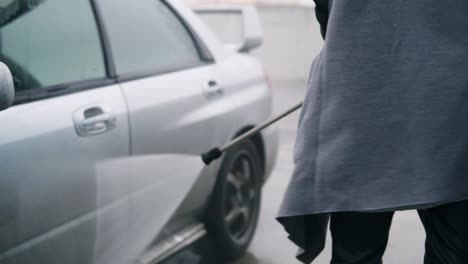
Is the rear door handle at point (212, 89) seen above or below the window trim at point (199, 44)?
below

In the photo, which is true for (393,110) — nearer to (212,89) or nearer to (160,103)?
(160,103)

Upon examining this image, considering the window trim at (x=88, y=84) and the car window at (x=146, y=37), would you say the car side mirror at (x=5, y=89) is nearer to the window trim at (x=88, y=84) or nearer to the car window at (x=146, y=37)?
the window trim at (x=88, y=84)

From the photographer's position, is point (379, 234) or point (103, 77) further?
point (103, 77)

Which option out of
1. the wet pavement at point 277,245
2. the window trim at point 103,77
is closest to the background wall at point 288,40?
the wet pavement at point 277,245

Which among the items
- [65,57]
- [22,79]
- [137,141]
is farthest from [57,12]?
[137,141]

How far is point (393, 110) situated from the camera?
2.01m

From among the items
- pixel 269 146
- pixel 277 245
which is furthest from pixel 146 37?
pixel 277 245

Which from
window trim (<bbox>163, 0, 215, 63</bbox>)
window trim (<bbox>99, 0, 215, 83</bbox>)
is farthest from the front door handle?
window trim (<bbox>163, 0, 215, 63</bbox>)

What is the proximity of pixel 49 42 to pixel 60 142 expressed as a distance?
0.48 metres

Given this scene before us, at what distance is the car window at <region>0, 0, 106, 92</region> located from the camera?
2.55 meters

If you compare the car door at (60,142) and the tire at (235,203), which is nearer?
the car door at (60,142)

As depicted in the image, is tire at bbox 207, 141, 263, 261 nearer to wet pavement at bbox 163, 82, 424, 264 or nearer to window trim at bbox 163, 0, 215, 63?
wet pavement at bbox 163, 82, 424, 264

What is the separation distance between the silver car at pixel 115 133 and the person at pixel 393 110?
94 centimetres

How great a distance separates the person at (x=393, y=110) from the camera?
1984mm
